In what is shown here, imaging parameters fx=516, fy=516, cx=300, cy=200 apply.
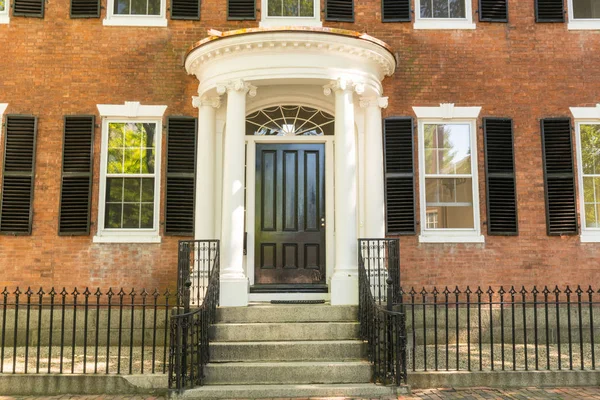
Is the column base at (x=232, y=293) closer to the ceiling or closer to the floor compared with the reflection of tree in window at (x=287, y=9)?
closer to the floor

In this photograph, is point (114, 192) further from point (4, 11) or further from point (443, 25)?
point (443, 25)

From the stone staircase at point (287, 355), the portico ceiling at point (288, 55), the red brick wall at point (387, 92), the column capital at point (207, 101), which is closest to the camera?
the stone staircase at point (287, 355)

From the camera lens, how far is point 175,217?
9.12 m

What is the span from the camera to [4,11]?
947 centimetres

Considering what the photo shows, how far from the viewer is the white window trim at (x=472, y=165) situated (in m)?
9.16

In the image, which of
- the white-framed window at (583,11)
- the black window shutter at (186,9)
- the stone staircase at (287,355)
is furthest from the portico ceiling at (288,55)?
the white-framed window at (583,11)

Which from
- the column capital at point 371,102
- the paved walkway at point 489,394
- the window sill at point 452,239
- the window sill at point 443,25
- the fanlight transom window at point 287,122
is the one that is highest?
the window sill at point 443,25

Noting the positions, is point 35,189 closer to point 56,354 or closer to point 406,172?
point 56,354

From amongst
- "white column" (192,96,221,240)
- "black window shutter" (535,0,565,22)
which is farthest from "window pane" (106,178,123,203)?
"black window shutter" (535,0,565,22)

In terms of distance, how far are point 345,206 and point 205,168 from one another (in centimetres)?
261

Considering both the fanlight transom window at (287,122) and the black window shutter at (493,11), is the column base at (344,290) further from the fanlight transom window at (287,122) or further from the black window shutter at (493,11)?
the black window shutter at (493,11)

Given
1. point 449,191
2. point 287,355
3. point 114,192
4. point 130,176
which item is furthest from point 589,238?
point 114,192

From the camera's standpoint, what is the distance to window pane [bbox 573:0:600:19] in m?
9.81

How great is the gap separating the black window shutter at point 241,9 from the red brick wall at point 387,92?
0.15 meters
